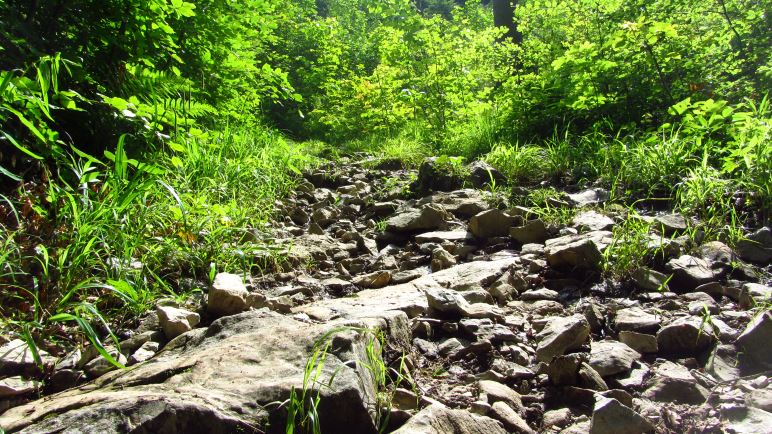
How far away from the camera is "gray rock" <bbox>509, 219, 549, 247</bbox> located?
3385 mm

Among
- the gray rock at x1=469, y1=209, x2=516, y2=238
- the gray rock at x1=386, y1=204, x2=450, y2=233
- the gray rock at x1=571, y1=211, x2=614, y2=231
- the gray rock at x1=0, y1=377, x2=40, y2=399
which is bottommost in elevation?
the gray rock at x1=386, y1=204, x2=450, y2=233

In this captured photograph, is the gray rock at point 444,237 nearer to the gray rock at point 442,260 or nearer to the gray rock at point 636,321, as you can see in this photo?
the gray rock at point 442,260

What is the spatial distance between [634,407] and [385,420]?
778mm

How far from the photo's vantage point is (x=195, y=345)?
1.91 meters

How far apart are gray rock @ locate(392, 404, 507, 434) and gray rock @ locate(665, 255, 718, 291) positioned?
1.59m

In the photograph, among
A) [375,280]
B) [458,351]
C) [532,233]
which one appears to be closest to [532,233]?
[532,233]

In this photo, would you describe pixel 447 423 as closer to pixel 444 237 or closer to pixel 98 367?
pixel 98 367

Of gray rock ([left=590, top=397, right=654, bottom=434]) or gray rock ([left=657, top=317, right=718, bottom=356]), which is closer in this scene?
gray rock ([left=590, top=397, right=654, bottom=434])

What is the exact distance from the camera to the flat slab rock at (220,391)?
1.29 m

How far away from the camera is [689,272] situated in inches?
103

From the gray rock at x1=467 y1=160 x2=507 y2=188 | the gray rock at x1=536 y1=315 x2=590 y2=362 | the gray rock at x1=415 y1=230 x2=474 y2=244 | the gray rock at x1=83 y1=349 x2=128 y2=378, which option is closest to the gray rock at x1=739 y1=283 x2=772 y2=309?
the gray rock at x1=536 y1=315 x2=590 y2=362

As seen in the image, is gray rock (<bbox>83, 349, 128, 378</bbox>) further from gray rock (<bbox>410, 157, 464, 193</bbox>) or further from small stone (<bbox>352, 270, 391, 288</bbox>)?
gray rock (<bbox>410, 157, 464, 193</bbox>)

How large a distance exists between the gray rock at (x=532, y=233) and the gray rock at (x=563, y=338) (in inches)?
54.3

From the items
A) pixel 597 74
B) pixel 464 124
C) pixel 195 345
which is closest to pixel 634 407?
pixel 195 345
